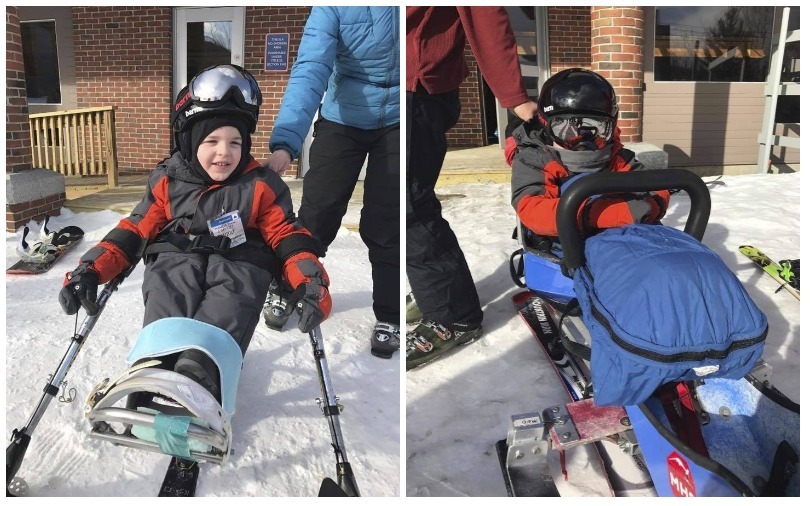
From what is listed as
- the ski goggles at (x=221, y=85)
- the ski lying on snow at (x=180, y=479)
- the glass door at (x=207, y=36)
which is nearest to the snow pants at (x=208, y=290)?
the ski lying on snow at (x=180, y=479)

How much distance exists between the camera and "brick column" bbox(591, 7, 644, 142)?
5.32 metres

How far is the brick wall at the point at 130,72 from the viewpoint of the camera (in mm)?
7465

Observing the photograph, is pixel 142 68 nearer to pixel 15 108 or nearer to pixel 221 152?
pixel 15 108

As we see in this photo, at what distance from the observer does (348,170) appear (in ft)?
8.18

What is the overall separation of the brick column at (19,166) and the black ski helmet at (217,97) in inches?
119

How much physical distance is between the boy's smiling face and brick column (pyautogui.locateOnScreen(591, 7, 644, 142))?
172 inches

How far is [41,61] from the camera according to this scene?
26.6 ft

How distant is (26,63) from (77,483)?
27.4 feet

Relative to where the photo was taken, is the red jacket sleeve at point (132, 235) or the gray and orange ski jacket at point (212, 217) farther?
the gray and orange ski jacket at point (212, 217)

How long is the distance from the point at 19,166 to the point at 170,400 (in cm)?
397

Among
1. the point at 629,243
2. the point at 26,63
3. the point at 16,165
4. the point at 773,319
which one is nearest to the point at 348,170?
the point at 629,243

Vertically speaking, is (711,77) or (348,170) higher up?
(711,77)

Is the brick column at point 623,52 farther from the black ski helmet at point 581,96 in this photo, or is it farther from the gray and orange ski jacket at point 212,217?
the gray and orange ski jacket at point 212,217
